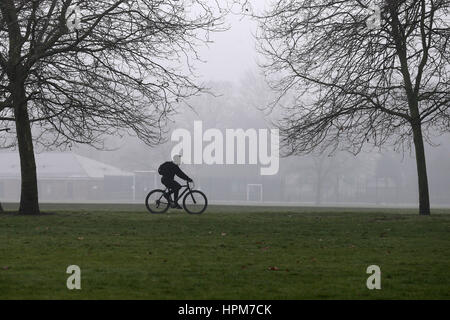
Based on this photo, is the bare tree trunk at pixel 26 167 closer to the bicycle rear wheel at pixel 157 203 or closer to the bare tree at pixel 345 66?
the bicycle rear wheel at pixel 157 203

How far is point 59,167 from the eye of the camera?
3583 inches

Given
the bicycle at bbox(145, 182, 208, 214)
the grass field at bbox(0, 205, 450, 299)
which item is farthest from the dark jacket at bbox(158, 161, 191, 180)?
the grass field at bbox(0, 205, 450, 299)

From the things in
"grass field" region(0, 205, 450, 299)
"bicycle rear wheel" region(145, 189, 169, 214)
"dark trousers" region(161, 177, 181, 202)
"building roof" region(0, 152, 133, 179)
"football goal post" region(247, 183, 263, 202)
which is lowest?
"grass field" region(0, 205, 450, 299)

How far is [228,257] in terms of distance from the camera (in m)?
12.4

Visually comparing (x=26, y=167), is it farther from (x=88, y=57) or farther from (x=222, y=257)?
(x=222, y=257)

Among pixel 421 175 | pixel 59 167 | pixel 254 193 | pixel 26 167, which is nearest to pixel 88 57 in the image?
pixel 26 167

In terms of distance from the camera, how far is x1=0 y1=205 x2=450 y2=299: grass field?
9.27 m

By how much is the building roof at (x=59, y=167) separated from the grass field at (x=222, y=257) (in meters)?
69.9

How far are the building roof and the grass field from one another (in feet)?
229

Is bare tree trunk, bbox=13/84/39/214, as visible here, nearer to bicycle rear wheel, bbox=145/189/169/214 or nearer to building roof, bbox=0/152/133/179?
bicycle rear wheel, bbox=145/189/169/214

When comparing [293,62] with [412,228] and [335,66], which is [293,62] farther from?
[412,228]

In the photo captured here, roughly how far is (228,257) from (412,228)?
6887 mm

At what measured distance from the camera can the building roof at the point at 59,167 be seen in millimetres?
88875

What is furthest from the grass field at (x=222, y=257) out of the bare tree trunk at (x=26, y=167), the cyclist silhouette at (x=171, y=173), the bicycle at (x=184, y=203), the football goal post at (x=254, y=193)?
the football goal post at (x=254, y=193)
